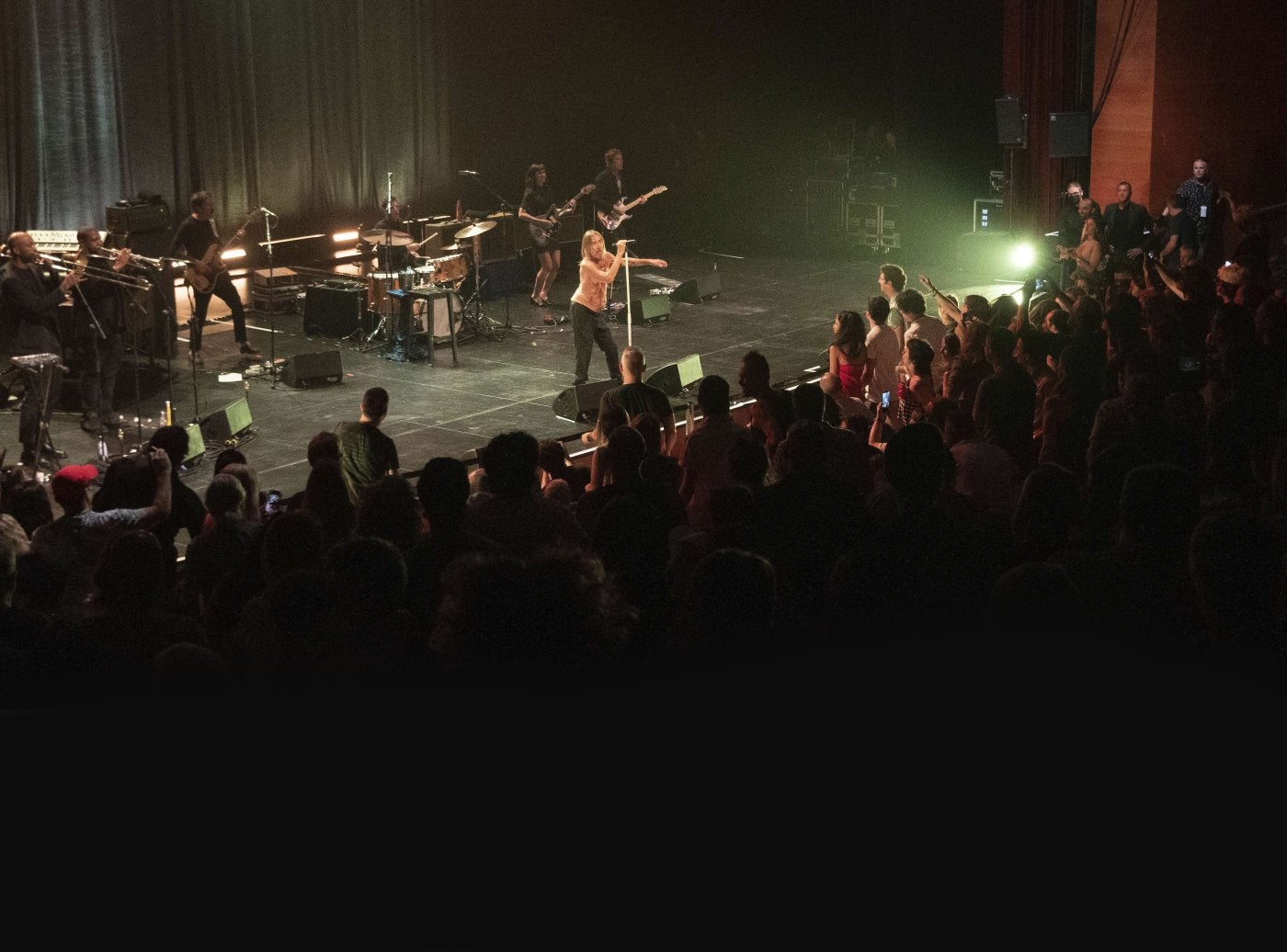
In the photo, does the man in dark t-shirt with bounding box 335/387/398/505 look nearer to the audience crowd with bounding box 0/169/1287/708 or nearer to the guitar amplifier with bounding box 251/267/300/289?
the audience crowd with bounding box 0/169/1287/708

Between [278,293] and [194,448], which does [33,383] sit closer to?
[194,448]

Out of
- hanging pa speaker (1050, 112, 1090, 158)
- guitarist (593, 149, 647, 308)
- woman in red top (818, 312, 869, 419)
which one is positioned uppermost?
hanging pa speaker (1050, 112, 1090, 158)

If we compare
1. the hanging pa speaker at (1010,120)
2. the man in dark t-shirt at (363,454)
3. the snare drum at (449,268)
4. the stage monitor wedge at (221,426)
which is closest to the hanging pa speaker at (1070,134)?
the hanging pa speaker at (1010,120)

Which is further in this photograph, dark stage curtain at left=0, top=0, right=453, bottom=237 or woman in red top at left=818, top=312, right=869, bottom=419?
dark stage curtain at left=0, top=0, right=453, bottom=237

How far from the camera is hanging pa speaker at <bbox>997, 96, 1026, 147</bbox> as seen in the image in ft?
48.9

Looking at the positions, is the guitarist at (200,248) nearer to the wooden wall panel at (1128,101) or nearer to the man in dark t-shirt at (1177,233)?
the man in dark t-shirt at (1177,233)

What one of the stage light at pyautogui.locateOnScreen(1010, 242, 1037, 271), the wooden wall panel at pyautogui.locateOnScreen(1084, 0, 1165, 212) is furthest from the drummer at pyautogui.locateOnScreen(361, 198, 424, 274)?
the wooden wall panel at pyautogui.locateOnScreen(1084, 0, 1165, 212)

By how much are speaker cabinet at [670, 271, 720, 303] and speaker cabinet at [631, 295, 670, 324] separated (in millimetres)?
716

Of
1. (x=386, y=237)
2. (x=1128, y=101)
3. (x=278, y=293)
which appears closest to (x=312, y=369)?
(x=386, y=237)

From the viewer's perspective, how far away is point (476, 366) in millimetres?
12352

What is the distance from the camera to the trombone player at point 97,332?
32.1 feet

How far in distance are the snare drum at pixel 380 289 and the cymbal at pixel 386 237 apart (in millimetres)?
359

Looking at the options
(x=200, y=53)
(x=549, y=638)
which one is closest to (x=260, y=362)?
(x=200, y=53)

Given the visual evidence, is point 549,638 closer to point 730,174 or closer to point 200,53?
point 200,53
